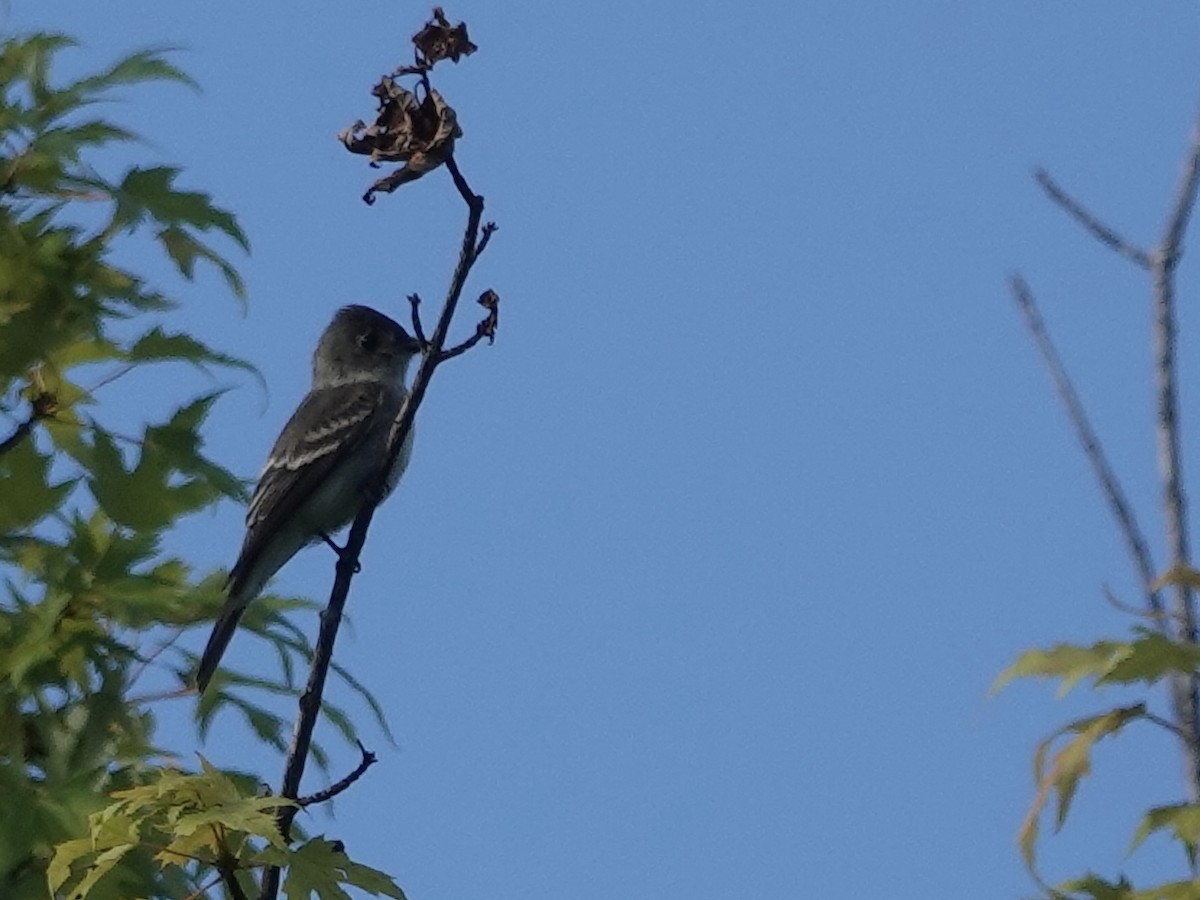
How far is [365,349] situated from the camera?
12094mm

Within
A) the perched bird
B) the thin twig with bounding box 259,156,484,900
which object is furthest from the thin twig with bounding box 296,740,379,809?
the perched bird

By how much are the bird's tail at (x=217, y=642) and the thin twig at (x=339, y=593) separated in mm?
690

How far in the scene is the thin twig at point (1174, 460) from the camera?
3.45 meters

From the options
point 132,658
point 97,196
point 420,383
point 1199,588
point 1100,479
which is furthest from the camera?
point 97,196

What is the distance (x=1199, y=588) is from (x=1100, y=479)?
39 centimetres

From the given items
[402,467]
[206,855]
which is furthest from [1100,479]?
[402,467]

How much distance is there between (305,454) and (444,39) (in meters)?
6.03

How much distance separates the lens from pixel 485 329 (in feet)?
17.1

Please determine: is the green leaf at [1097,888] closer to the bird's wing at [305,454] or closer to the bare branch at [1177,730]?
the bare branch at [1177,730]

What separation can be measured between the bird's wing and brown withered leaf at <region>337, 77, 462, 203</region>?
5174mm

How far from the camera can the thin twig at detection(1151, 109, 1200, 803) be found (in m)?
3.45

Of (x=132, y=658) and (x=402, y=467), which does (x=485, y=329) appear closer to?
(x=132, y=658)

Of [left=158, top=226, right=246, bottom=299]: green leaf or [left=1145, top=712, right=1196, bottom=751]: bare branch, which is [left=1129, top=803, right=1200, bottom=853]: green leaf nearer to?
[left=1145, top=712, right=1196, bottom=751]: bare branch

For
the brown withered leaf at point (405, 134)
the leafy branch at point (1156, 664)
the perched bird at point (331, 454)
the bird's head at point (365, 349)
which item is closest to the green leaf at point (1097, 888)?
the leafy branch at point (1156, 664)
